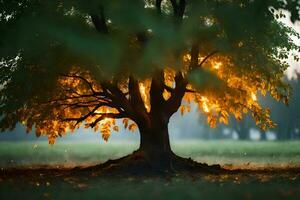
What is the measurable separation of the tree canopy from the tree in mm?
43

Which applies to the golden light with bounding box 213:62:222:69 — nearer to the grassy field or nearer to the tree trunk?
the tree trunk

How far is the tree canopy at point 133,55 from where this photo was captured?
15844 millimetres

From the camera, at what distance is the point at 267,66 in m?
22.7

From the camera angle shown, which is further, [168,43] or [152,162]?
[152,162]

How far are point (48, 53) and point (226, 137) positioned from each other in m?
104

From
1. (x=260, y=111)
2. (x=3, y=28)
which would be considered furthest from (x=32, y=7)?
→ (x=260, y=111)

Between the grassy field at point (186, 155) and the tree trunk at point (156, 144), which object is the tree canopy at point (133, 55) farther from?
the grassy field at point (186, 155)

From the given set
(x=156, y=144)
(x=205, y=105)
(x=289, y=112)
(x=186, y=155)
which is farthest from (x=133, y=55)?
(x=289, y=112)

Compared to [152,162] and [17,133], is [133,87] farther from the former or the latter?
[17,133]

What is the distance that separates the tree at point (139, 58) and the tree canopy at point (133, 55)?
0.04 m

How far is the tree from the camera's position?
52.5ft

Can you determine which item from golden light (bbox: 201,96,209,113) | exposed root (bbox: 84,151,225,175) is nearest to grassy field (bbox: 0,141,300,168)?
golden light (bbox: 201,96,209,113)

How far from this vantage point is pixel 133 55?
20.8 m

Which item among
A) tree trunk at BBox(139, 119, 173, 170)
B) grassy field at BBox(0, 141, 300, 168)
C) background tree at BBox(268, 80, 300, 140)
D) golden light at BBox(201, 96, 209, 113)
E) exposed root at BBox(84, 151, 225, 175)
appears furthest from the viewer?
background tree at BBox(268, 80, 300, 140)
